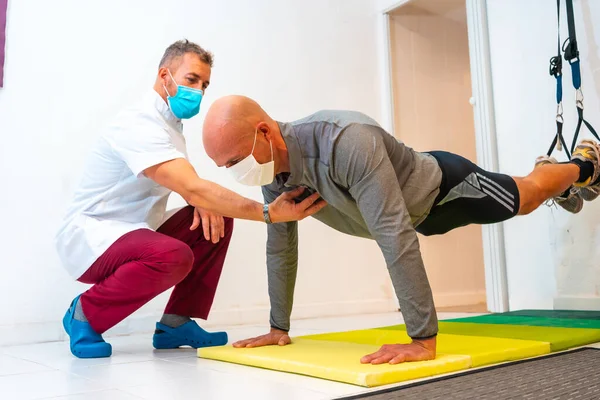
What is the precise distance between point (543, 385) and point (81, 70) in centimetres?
271

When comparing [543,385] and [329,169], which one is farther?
[329,169]

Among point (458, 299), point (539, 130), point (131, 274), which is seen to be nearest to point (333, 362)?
point (131, 274)

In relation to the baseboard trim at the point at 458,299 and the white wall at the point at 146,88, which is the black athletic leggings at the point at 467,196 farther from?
the baseboard trim at the point at 458,299

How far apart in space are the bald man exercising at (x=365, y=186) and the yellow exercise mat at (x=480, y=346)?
0.61 feet

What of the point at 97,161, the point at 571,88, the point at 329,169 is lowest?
the point at 329,169

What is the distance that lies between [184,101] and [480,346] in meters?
1.48

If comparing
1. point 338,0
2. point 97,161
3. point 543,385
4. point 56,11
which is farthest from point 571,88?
point 56,11

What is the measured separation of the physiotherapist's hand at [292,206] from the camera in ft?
5.93

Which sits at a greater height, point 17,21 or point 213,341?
point 17,21

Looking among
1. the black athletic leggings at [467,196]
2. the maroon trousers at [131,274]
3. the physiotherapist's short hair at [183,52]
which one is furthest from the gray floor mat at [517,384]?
the physiotherapist's short hair at [183,52]

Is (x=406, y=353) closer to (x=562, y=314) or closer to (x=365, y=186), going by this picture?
(x=365, y=186)

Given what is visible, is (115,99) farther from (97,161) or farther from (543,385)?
(543,385)

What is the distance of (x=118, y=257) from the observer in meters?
2.15

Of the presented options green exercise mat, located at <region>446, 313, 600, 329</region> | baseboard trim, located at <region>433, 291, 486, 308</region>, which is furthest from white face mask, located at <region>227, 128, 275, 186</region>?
baseboard trim, located at <region>433, 291, 486, 308</region>
